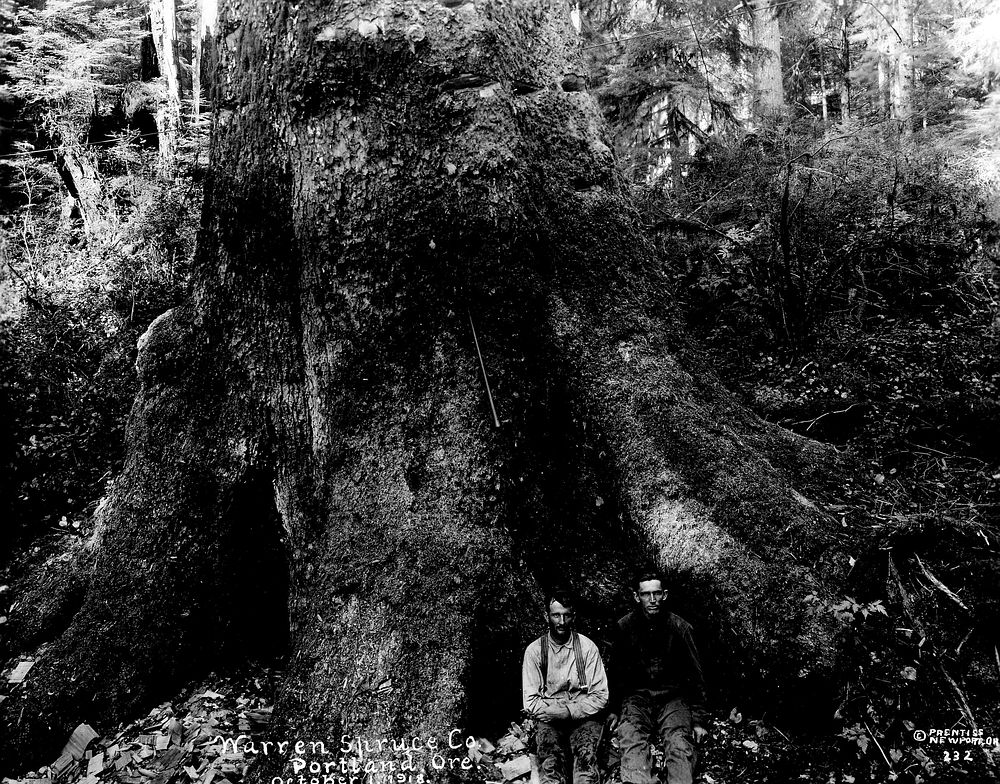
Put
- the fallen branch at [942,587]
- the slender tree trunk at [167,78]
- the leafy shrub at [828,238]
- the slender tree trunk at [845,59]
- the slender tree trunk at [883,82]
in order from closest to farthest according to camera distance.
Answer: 1. the fallen branch at [942,587]
2. the leafy shrub at [828,238]
3. the slender tree trunk at [167,78]
4. the slender tree trunk at [883,82]
5. the slender tree trunk at [845,59]

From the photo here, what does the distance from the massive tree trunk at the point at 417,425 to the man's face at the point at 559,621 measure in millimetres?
163

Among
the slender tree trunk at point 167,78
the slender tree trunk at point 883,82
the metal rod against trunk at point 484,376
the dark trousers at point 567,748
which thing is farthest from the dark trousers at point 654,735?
the slender tree trunk at point 883,82

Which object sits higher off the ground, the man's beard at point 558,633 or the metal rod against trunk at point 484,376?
the metal rod against trunk at point 484,376

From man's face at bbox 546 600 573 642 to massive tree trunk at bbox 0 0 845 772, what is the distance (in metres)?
0.16

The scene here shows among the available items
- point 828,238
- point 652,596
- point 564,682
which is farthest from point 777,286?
point 564,682

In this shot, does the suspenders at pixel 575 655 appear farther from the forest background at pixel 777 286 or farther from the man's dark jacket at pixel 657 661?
the forest background at pixel 777 286

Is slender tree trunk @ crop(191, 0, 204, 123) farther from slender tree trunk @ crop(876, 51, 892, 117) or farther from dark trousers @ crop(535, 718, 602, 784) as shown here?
slender tree trunk @ crop(876, 51, 892, 117)

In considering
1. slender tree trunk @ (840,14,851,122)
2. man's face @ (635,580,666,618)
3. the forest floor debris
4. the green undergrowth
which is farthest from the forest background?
slender tree trunk @ (840,14,851,122)

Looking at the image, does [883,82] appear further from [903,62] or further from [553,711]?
[553,711]

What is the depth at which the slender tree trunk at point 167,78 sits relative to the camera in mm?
13094

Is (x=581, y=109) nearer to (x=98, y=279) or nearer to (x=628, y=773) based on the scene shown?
(x=628, y=773)

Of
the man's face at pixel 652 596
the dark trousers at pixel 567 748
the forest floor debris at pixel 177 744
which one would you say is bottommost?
the forest floor debris at pixel 177 744

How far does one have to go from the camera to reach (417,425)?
4.05 m

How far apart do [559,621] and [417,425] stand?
140 cm
